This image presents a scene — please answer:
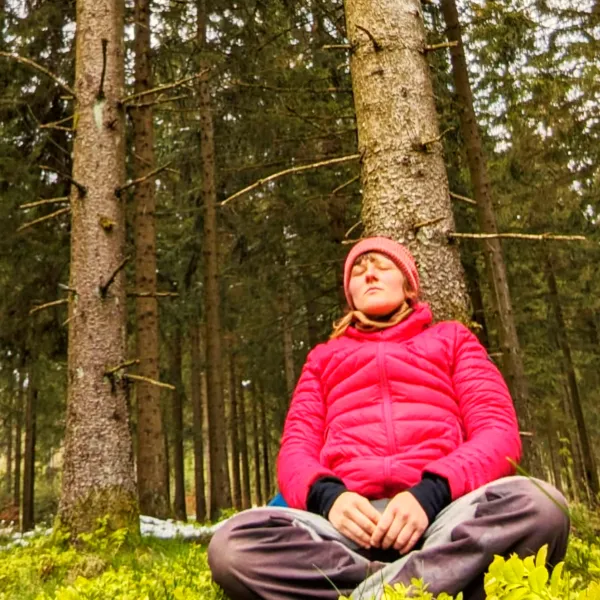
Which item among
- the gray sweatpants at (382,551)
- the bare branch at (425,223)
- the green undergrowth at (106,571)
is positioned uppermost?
the bare branch at (425,223)

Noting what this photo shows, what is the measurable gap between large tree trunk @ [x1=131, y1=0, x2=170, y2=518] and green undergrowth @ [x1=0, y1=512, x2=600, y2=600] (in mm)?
2958

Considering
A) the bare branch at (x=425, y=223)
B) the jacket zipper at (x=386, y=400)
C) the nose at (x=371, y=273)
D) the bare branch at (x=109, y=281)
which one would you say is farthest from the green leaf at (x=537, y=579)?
the bare branch at (x=109, y=281)

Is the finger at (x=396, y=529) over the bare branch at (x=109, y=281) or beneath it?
beneath

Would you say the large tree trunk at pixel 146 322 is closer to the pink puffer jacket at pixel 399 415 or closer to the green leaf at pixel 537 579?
the pink puffer jacket at pixel 399 415

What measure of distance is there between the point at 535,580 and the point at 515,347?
7405 millimetres

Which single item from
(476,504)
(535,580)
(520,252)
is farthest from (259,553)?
(520,252)

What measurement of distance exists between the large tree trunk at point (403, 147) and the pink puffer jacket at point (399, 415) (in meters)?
0.54

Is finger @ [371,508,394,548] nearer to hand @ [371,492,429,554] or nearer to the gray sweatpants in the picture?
hand @ [371,492,429,554]

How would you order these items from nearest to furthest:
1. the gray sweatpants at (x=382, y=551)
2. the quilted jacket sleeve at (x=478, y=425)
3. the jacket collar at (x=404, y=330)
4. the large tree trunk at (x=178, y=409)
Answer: the gray sweatpants at (x=382, y=551)
the quilted jacket sleeve at (x=478, y=425)
the jacket collar at (x=404, y=330)
the large tree trunk at (x=178, y=409)

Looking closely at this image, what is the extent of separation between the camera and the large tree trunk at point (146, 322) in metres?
9.61

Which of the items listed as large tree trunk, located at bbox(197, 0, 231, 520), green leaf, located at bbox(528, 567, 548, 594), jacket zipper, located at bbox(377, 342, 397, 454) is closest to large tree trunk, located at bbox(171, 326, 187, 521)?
large tree trunk, located at bbox(197, 0, 231, 520)

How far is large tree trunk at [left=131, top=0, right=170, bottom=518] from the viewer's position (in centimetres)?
961

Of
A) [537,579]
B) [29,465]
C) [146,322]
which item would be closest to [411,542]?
[537,579]

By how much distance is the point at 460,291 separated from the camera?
4129 millimetres
